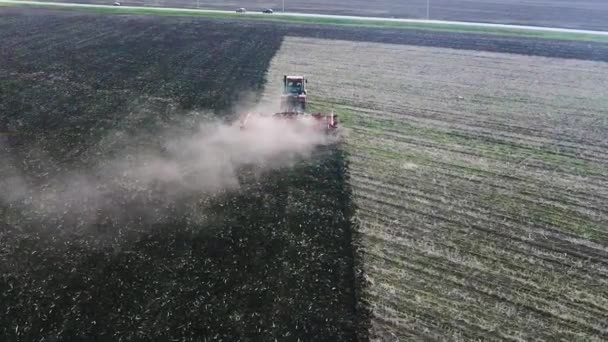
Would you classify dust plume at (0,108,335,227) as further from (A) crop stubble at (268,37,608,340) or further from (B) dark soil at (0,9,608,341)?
(A) crop stubble at (268,37,608,340)

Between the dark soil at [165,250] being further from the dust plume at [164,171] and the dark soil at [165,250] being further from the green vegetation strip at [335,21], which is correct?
the green vegetation strip at [335,21]

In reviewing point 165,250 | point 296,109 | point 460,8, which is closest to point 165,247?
point 165,250

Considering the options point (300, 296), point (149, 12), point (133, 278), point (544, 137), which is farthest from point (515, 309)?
point (149, 12)

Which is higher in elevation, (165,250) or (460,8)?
(460,8)

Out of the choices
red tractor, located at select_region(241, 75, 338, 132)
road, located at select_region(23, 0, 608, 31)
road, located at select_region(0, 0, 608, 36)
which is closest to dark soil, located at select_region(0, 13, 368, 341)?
red tractor, located at select_region(241, 75, 338, 132)

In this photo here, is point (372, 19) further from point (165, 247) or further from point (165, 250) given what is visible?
point (165, 250)

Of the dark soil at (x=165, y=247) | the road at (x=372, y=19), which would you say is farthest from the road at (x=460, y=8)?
the dark soil at (x=165, y=247)

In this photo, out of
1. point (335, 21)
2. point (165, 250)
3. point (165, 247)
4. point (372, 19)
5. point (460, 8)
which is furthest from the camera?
point (460, 8)

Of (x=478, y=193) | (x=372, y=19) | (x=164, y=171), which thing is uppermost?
(x=372, y=19)
